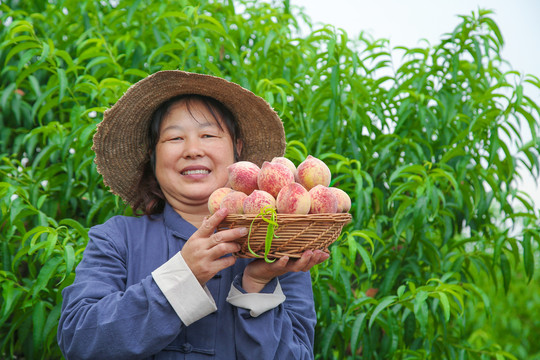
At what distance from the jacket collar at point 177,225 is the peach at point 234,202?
0.33 metres

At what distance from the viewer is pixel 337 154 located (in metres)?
2.54

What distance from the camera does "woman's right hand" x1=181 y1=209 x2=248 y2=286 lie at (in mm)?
1456

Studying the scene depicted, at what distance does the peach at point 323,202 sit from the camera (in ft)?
4.96

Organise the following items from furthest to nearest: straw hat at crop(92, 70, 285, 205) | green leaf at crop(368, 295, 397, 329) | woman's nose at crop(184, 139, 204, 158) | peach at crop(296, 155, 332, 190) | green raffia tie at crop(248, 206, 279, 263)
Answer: green leaf at crop(368, 295, 397, 329) < straw hat at crop(92, 70, 285, 205) < woman's nose at crop(184, 139, 204, 158) < peach at crop(296, 155, 332, 190) < green raffia tie at crop(248, 206, 279, 263)

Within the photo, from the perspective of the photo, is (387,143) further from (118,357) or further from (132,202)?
(118,357)

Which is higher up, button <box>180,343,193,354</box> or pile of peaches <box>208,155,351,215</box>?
pile of peaches <box>208,155,351,215</box>

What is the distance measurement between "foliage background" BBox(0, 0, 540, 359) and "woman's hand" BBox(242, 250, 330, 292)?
77 centimetres

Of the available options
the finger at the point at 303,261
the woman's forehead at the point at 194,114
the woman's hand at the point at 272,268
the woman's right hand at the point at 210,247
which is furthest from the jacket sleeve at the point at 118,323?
the woman's forehead at the point at 194,114

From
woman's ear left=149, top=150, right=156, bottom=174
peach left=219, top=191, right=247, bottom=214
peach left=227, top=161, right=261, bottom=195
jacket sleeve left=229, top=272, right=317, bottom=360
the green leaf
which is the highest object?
woman's ear left=149, top=150, right=156, bottom=174

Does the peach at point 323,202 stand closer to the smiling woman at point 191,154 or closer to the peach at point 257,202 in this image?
the peach at point 257,202

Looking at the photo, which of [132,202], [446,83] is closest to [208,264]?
[132,202]

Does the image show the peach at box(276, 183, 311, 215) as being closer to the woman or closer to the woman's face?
the woman

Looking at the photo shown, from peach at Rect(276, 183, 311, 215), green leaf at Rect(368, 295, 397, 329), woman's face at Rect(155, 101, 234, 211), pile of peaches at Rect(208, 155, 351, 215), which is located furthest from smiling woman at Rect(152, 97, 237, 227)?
green leaf at Rect(368, 295, 397, 329)

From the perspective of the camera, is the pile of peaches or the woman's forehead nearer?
the pile of peaches
